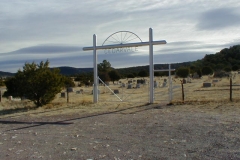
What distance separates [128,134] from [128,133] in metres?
0.17

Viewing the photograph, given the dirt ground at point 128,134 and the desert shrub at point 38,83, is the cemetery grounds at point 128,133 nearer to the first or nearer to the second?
the dirt ground at point 128,134

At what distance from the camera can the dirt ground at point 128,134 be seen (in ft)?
26.6

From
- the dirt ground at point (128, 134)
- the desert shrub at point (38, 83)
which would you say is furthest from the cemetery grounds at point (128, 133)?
the desert shrub at point (38, 83)

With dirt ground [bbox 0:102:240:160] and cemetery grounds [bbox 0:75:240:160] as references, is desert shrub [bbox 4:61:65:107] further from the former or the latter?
dirt ground [bbox 0:102:240:160]

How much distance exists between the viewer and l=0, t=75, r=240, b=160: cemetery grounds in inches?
320

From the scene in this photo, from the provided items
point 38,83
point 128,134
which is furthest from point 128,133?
point 38,83

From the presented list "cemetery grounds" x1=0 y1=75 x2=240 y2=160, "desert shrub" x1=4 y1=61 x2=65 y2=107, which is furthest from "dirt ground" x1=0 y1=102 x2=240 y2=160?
"desert shrub" x1=4 y1=61 x2=65 y2=107

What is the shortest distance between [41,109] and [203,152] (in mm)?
12738

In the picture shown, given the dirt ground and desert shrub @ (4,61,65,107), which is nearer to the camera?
the dirt ground

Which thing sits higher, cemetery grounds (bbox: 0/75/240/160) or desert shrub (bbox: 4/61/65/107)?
desert shrub (bbox: 4/61/65/107)

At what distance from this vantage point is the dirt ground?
8.10 metres

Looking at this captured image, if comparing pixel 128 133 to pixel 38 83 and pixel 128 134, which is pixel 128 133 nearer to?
pixel 128 134

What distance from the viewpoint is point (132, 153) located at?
8.06 meters

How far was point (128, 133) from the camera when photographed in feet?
35.0
